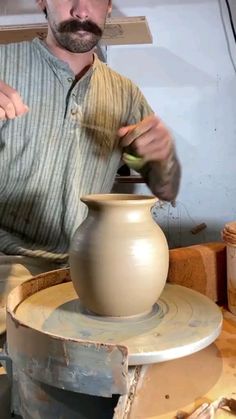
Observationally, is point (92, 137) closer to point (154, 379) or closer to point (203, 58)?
point (154, 379)

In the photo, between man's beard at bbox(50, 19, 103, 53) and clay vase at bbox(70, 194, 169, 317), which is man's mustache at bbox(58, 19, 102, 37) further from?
clay vase at bbox(70, 194, 169, 317)

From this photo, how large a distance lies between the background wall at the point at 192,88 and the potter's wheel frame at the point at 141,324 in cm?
188

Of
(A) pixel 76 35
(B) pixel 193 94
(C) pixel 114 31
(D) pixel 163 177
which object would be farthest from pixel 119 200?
(B) pixel 193 94

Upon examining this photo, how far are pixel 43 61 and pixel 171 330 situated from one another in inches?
44.0

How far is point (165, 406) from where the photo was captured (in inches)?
32.7

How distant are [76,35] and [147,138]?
1.96 ft

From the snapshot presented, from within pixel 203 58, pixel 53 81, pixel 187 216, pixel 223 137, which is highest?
pixel 203 58

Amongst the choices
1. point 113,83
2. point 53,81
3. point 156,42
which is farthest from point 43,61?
point 156,42

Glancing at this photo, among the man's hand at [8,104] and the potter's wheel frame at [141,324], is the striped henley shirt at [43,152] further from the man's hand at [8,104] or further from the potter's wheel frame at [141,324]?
the potter's wheel frame at [141,324]

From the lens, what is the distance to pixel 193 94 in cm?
290

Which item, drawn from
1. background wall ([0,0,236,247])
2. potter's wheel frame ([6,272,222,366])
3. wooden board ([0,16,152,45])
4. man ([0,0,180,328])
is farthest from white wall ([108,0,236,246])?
potter's wheel frame ([6,272,222,366])

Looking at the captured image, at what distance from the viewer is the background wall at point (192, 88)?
286cm

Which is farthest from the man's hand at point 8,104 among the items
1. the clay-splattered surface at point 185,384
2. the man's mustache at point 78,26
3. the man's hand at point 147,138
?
the clay-splattered surface at point 185,384

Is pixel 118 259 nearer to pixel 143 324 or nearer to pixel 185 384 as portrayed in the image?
pixel 143 324
